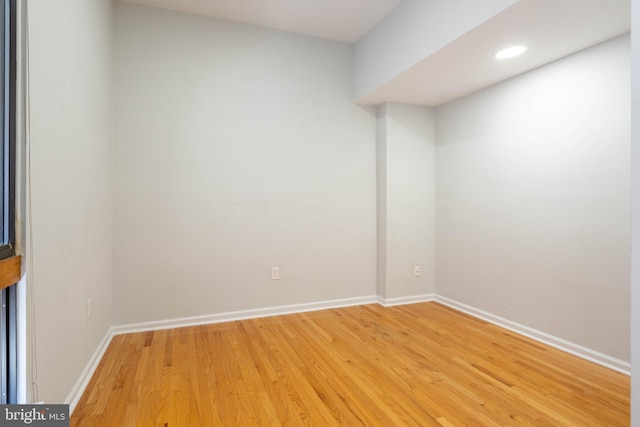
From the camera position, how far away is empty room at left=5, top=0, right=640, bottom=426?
1613 mm

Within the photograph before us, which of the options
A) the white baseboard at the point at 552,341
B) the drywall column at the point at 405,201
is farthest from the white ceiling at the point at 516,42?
the white baseboard at the point at 552,341

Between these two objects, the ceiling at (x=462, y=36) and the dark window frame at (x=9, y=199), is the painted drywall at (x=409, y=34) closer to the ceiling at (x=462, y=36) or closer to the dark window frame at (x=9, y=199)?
the ceiling at (x=462, y=36)

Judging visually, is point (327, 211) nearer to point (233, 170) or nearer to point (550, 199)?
point (233, 170)

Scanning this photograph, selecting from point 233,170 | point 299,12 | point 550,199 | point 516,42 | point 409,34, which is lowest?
point 550,199

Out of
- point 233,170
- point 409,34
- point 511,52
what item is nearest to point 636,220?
point 511,52

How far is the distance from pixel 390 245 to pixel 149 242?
241cm

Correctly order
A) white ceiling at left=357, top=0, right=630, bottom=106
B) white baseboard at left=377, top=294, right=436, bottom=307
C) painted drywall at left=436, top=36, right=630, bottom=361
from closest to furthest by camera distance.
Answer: white ceiling at left=357, top=0, right=630, bottom=106, painted drywall at left=436, top=36, right=630, bottom=361, white baseboard at left=377, top=294, right=436, bottom=307

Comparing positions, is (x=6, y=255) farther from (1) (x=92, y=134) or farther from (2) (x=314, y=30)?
(2) (x=314, y=30)

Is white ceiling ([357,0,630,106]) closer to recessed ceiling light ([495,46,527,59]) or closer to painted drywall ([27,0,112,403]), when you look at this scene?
recessed ceiling light ([495,46,527,59])

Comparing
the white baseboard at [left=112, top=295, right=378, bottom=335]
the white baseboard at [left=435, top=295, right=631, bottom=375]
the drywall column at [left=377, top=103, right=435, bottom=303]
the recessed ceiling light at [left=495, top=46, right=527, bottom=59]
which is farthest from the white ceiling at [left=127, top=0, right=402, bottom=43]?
the white baseboard at [left=435, top=295, right=631, bottom=375]

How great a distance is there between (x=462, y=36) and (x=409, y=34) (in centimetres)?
64

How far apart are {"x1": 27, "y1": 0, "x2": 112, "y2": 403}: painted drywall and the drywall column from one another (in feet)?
8.60

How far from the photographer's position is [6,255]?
1.08 meters

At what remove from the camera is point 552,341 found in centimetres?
245
